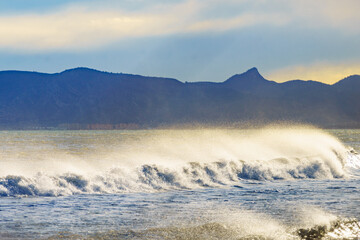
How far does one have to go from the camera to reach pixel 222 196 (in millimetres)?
18609

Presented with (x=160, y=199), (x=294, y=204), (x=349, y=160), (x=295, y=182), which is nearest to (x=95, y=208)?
(x=160, y=199)

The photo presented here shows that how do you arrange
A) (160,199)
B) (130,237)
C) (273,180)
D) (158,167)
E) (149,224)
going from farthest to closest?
(273,180)
(158,167)
(160,199)
(149,224)
(130,237)

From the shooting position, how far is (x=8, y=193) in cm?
1819

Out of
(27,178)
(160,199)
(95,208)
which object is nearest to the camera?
(95,208)

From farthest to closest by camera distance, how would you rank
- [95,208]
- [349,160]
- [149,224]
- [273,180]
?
1. [349,160]
2. [273,180]
3. [95,208]
4. [149,224]

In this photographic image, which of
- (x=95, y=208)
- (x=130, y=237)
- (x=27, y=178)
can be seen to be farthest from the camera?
(x=27, y=178)

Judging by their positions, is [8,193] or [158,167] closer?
[8,193]

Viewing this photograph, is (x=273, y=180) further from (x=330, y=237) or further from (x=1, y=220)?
(x=1, y=220)

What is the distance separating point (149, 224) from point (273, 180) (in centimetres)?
1369

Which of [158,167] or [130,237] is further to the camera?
[158,167]

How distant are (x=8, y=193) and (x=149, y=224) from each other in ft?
26.0

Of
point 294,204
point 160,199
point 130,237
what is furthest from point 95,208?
point 294,204

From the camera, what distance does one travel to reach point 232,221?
13484 millimetres

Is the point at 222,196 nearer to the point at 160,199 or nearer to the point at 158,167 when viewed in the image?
the point at 160,199
